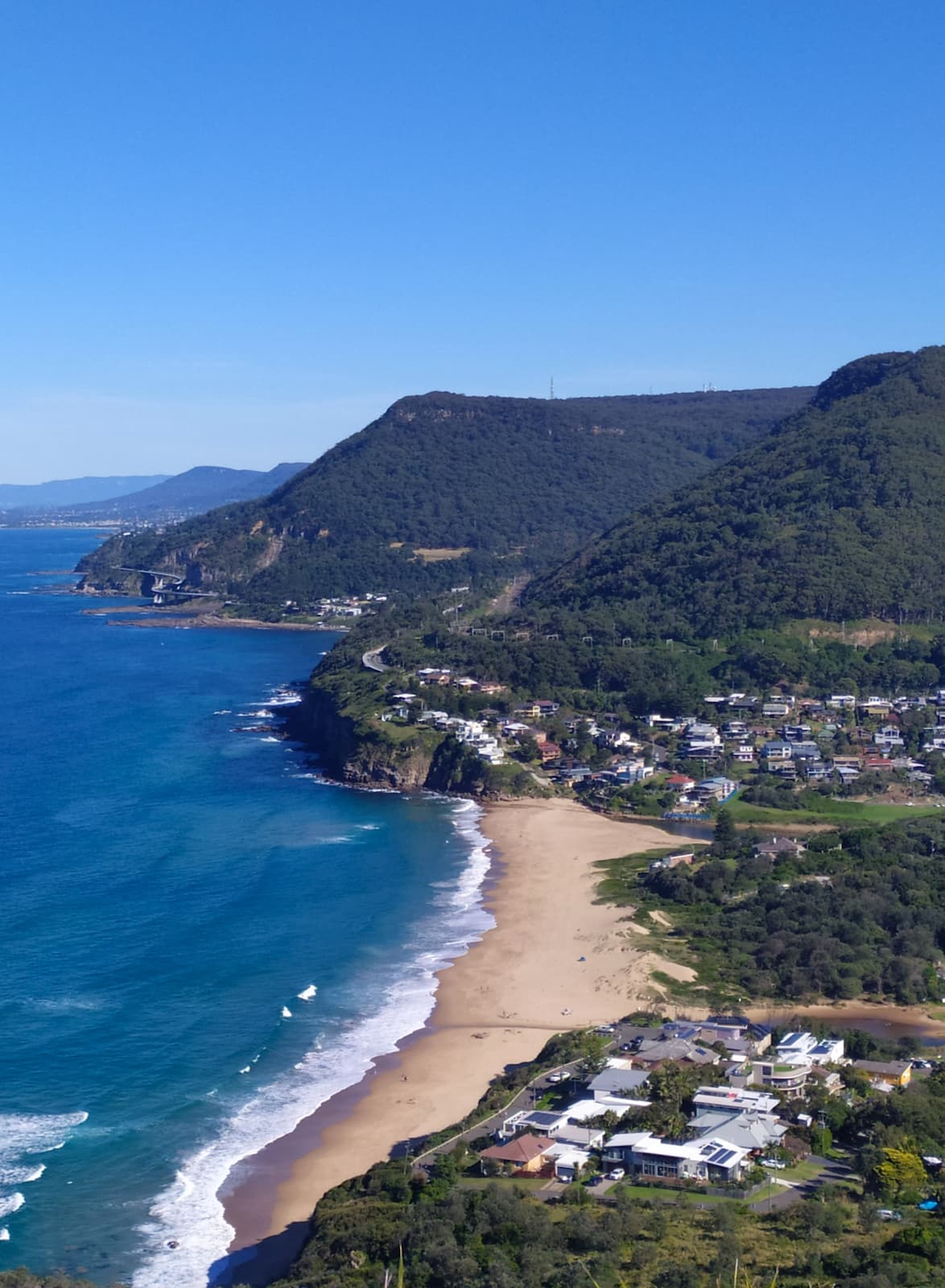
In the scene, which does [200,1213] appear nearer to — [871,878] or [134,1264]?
[134,1264]

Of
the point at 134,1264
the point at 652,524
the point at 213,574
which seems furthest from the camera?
the point at 213,574

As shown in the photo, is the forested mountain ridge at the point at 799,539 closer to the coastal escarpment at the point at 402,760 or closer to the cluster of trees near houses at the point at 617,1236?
the coastal escarpment at the point at 402,760

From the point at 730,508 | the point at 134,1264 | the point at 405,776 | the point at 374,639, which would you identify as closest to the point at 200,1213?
the point at 134,1264

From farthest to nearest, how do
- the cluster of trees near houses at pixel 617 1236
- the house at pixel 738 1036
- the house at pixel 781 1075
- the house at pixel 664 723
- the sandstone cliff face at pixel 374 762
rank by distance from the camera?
the house at pixel 664 723 < the sandstone cliff face at pixel 374 762 < the house at pixel 738 1036 < the house at pixel 781 1075 < the cluster of trees near houses at pixel 617 1236

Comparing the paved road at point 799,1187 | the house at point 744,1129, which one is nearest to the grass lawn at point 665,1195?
the paved road at point 799,1187

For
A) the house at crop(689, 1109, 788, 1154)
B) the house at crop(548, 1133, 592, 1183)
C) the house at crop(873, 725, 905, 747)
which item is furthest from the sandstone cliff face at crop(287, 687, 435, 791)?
the house at crop(548, 1133, 592, 1183)

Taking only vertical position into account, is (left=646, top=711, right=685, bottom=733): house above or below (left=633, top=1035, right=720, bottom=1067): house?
above

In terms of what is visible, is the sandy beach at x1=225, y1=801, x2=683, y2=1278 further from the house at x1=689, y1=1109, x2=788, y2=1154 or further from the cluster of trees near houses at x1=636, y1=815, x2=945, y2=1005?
the house at x1=689, y1=1109, x2=788, y2=1154
